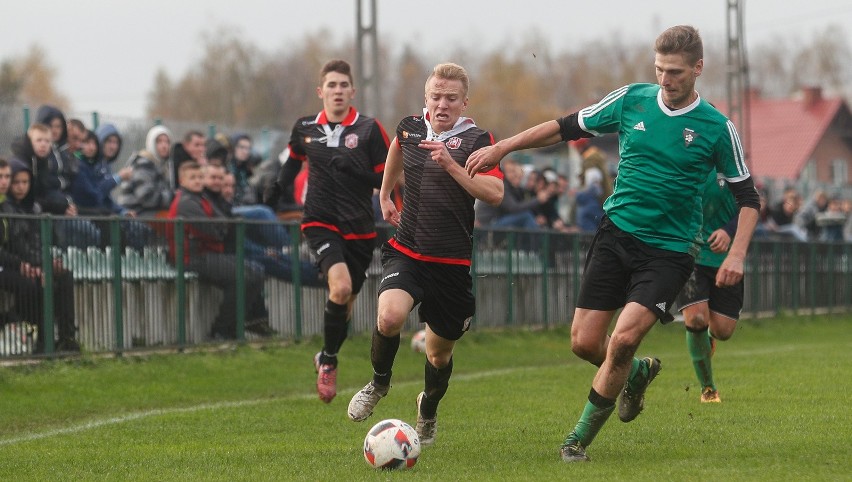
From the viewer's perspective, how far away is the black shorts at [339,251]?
11.7 m

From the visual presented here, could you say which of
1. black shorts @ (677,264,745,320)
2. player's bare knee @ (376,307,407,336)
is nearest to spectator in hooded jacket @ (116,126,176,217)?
black shorts @ (677,264,745,320)


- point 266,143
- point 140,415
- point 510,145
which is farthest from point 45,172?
point 510,145

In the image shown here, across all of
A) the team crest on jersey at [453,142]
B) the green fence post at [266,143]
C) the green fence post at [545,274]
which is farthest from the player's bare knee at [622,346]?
the green fence post at [266,143]

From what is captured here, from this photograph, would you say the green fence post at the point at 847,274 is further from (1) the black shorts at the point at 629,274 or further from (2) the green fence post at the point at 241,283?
(1) the black shorts at the point at 629,274

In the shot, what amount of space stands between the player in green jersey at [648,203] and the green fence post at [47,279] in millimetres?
6851

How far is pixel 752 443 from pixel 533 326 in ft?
41.3

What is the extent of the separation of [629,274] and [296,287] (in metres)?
8.94

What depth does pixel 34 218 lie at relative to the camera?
1361 cm

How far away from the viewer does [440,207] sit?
29.4 feet

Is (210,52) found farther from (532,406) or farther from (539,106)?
(532,406)

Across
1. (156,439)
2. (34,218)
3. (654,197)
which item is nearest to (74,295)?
(34,218)

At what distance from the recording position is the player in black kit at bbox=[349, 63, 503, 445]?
885cm

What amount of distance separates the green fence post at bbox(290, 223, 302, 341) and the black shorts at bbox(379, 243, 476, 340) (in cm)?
786

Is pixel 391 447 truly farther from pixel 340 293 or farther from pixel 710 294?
pixel 710 294
